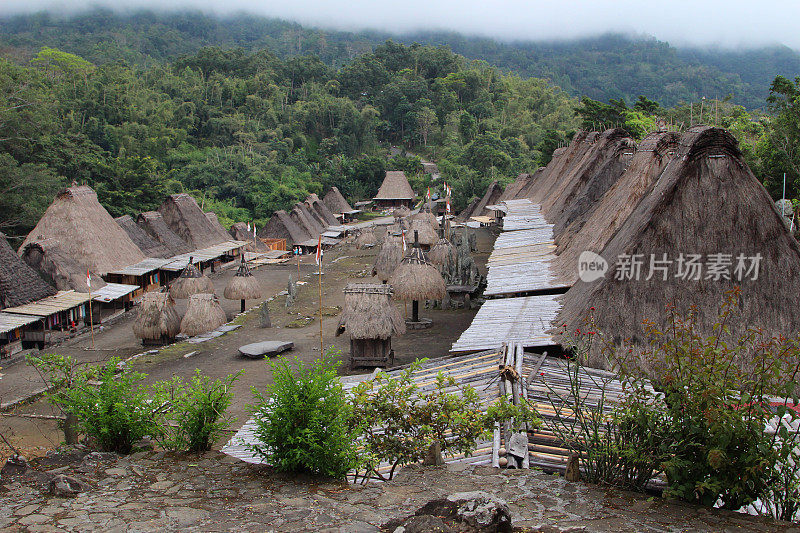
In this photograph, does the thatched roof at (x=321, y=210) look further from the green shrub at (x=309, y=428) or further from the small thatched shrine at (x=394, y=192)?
the green shrub at (x=309, y=428)

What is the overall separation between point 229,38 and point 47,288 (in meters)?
132

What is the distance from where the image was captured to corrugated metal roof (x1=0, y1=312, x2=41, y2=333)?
1616cm

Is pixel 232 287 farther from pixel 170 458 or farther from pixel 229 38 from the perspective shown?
pixel 229 38

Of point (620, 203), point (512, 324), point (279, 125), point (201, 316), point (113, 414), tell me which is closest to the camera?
point (113, 414)

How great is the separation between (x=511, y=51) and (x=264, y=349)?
152 meters

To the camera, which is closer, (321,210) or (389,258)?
(389,258)

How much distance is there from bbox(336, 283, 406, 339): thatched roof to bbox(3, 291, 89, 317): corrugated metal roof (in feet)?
31.6

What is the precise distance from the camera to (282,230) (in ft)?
115

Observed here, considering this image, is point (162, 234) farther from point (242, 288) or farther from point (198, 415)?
point (198, 415)

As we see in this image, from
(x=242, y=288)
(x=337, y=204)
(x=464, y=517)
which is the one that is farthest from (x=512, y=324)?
(x=337, y=204)

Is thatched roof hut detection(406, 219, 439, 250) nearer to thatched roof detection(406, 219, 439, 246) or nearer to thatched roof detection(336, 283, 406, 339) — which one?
thatched roof detection(406, 219, 439, 246)

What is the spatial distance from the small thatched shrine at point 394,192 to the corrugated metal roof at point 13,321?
106 ft

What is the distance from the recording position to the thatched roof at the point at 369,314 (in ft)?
43.6

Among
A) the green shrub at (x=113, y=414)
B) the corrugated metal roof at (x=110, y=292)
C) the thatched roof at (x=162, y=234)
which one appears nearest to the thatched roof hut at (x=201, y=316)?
the corrugated metal roof at (x=110, y=292)
